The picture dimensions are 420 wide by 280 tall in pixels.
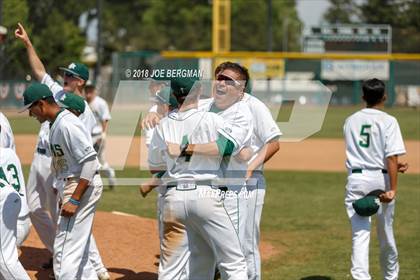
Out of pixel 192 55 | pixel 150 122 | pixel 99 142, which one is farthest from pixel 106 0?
pixel 150 122

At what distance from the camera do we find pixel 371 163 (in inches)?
308

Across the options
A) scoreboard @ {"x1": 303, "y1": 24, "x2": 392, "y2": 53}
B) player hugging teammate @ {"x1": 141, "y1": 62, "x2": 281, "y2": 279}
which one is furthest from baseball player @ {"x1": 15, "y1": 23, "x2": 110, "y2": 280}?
scoreboard @ {"x1": 303, "y1": 24, "x2": 392, "y2": 53}

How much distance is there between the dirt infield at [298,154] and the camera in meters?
20.8

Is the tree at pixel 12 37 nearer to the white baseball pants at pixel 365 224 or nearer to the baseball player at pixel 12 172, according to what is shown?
the white baseball pants at pixel 365 224

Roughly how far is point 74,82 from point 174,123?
108 inches

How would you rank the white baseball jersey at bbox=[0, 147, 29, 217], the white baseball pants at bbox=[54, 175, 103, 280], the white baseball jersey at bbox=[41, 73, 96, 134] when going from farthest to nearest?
1. the white baseball jersey at bbox=[41, 73, 96, 134]
2. the white baseball pants at bbox=[54, 175, 103, 280]
3. the white baseball jersey at bbox=[0, 147, 29, 217]

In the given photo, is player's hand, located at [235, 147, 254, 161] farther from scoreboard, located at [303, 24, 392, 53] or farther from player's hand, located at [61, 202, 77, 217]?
scoreboard, located at [303, 24, 392, 53]

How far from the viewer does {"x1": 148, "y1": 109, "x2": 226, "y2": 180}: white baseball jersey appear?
6.25 m

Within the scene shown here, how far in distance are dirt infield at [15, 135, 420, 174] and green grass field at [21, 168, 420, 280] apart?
6.08 feet

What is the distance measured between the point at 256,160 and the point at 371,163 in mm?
1173

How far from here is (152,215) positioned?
1326cm

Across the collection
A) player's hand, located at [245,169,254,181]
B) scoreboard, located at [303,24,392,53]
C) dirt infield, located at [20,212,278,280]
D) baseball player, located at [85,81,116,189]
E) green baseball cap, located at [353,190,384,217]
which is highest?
player's hand, located at [245,169,254,181]

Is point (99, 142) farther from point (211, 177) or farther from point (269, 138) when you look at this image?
point (211, 177)

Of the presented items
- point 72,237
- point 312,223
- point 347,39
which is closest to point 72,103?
point 72,237
